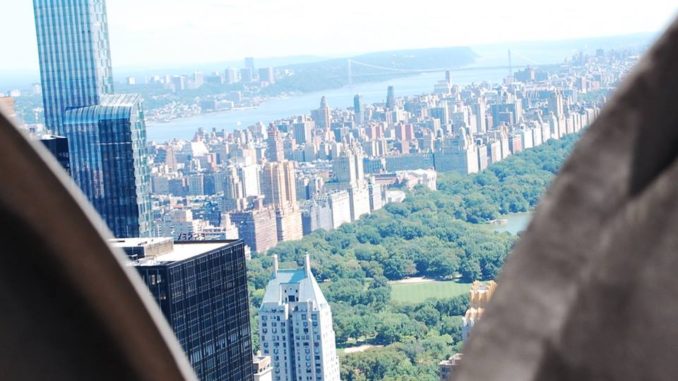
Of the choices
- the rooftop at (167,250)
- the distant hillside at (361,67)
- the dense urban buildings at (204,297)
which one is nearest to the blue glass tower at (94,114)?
the rooftop at (167,250)

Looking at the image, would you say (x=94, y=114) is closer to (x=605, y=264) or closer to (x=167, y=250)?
(x=167, y=250)

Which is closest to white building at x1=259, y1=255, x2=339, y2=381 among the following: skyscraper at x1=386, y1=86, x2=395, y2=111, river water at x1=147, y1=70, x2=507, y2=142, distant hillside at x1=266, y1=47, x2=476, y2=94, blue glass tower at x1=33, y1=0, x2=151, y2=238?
blue glass tower at x1=33, y1=0, x2=151, y2=238

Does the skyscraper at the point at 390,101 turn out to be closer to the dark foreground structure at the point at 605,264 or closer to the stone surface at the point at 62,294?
the stone surface at the point at 62,294

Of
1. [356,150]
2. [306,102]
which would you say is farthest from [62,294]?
[306,102]

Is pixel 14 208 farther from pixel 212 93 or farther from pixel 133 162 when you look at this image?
pixel 212 93

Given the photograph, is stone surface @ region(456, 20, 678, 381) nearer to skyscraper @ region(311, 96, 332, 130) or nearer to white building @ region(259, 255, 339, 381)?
white building @ region(259, 255, 339, 381)
